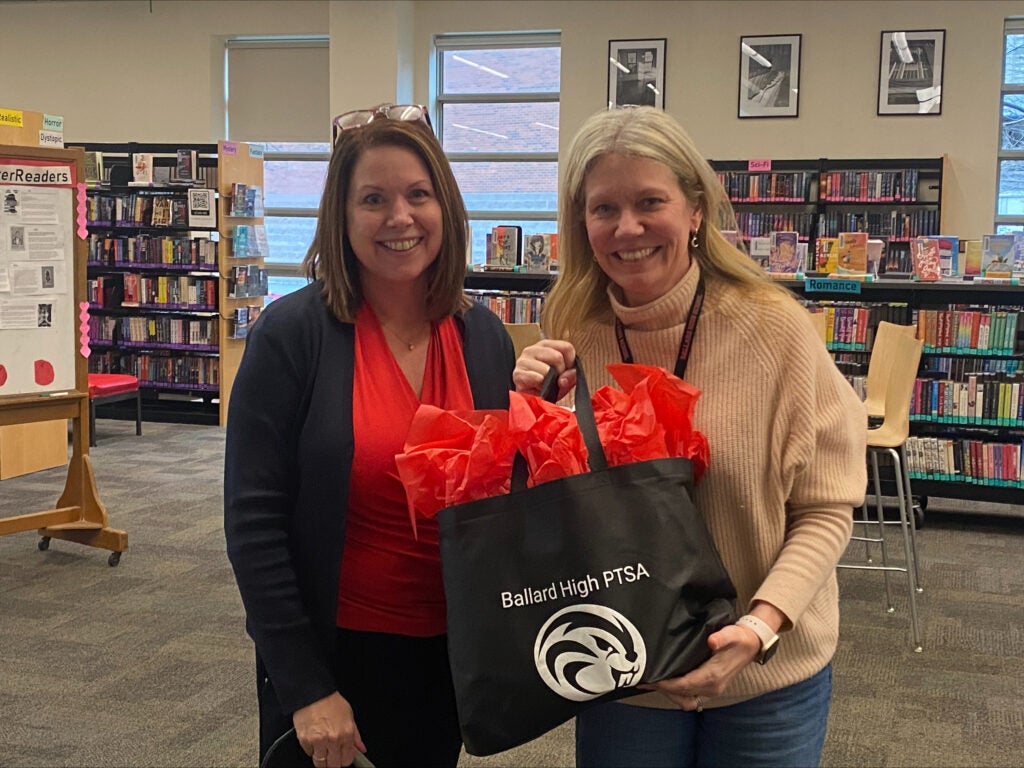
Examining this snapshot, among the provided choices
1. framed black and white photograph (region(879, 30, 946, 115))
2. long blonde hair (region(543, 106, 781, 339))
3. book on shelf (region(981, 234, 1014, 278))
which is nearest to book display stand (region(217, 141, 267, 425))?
framed black and white photograph (region(879, 30, 946, 115))

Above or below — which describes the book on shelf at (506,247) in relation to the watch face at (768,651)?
above

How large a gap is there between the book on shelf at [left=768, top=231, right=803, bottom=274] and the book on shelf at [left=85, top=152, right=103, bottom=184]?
5714mm

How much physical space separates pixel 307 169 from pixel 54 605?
7061mm

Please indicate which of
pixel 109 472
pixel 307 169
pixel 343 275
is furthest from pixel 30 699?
pixel 307 169

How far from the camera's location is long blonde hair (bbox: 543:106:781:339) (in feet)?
4.26

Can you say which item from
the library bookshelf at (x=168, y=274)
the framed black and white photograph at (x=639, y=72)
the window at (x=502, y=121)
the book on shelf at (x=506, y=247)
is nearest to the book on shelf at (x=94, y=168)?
the library bookshelf at (x=168, y=274)

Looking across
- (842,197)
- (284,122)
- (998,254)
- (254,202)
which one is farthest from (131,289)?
(998,254)

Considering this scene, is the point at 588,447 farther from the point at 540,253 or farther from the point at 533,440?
the point at 540,253

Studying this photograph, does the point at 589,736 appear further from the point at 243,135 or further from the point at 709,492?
the point at 243,135

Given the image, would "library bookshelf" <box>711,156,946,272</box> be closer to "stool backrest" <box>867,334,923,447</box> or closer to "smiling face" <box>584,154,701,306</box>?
"stool backrest" <box>867,334,923,447</box>

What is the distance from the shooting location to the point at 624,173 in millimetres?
1296

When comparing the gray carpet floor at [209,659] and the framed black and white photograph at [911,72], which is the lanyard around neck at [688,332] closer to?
the gray carpet floor at [209,659]

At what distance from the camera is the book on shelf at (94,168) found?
855 centimetres

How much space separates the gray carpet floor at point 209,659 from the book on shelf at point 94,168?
3.88m
